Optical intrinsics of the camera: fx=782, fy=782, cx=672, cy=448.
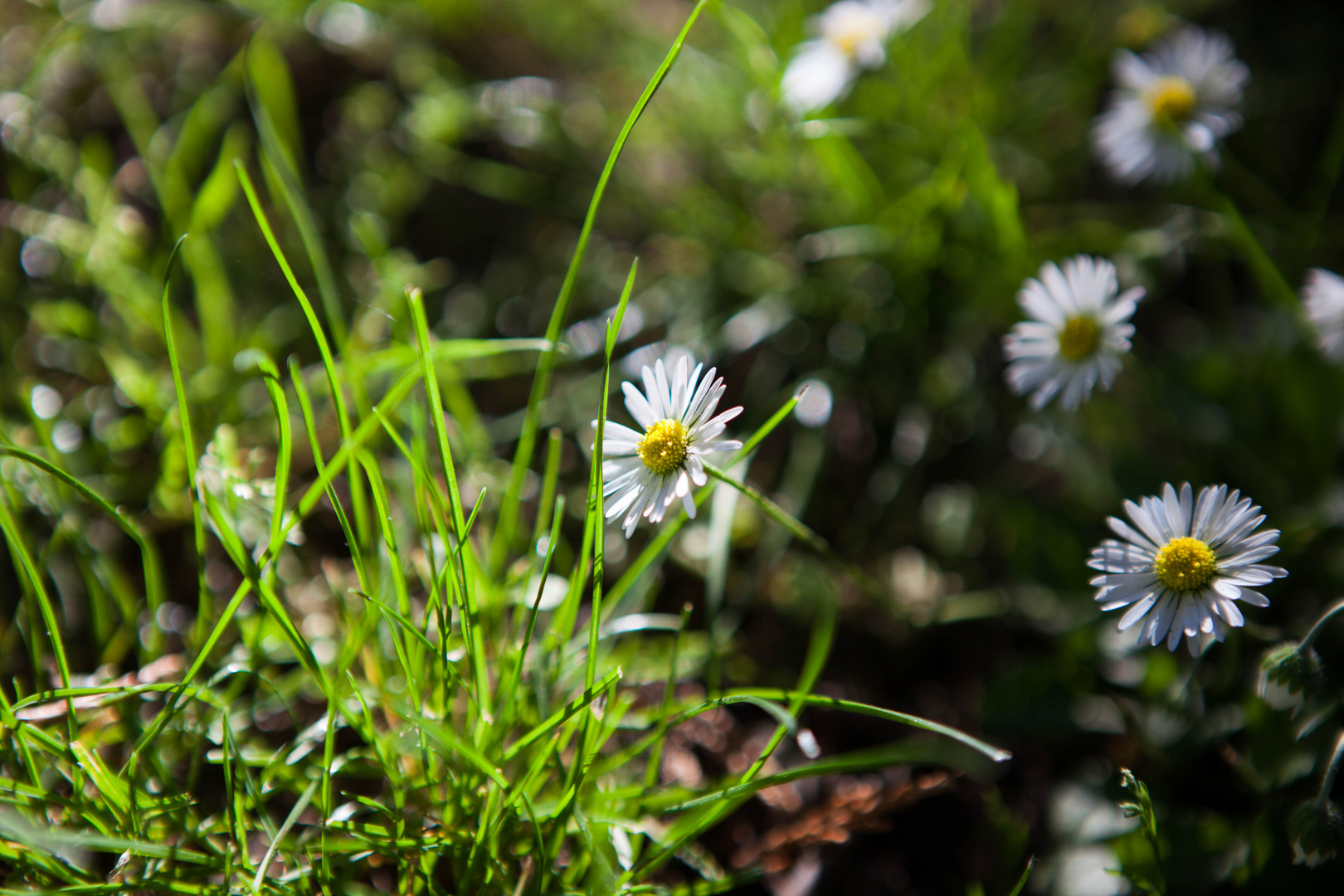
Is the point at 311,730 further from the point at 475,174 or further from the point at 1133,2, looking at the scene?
the point at 1133,2

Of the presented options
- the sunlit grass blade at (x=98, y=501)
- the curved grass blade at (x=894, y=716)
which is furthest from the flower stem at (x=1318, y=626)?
the sunlit grass blade at (x=98, y=501)

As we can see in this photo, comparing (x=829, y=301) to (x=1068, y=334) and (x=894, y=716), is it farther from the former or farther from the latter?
(x=894, y=716)

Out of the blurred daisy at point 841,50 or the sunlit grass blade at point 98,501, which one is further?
the blurred daisy at point 841,50

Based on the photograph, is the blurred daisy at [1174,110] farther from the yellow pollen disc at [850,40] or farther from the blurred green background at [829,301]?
the yellow pollen disc at [850,40]

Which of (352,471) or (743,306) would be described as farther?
(743,306)

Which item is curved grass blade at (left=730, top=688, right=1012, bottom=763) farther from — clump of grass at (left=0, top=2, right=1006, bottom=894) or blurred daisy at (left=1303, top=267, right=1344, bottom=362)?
blurred daisy at (left=1303, top=267, right=1344, bottom=362)

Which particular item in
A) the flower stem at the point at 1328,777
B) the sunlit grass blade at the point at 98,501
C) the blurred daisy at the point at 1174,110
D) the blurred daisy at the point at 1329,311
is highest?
the blurred daisy at the point at 1174,110

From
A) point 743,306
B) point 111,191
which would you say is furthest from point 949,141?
point 111,191
